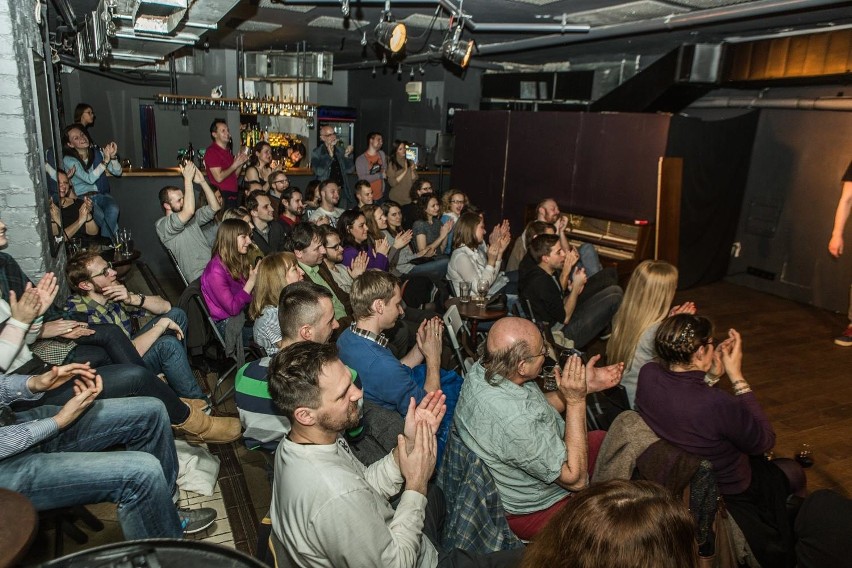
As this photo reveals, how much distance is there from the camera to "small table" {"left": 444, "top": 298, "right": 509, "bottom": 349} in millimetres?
4090

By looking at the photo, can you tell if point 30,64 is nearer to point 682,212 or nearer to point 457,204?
point 457,204

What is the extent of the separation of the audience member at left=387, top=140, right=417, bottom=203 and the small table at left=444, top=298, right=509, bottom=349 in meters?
4.01

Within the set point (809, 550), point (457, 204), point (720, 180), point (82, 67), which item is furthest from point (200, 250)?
point (82, 67)

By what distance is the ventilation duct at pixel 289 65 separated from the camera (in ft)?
30.7

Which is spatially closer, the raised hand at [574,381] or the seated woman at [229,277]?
the raised hand at [574,381]

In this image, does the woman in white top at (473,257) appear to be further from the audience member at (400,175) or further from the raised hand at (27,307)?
the audience member at (400,175)

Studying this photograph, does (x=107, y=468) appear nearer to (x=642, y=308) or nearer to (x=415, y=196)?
(x=642, y=308)

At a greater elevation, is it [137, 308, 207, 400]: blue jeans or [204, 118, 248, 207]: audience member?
[204, 118, 248, 207]: audience member

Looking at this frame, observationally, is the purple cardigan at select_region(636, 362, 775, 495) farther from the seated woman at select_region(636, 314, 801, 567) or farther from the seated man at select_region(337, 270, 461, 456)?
the seated man at select_region(337, 270, 461, 456)

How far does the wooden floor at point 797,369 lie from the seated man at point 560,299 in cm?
133

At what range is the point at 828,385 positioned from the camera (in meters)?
4.59

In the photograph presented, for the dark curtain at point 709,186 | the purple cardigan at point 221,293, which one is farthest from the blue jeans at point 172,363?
the dark curtain at point 709,186

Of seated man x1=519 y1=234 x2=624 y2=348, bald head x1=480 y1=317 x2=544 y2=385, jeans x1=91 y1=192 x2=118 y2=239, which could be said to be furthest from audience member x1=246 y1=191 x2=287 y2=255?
bald head x1=480 y1=317 x2=544 y2=385

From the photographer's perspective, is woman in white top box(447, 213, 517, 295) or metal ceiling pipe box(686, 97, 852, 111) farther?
metal ceiling pipe box(686, 97, 852, 111)
